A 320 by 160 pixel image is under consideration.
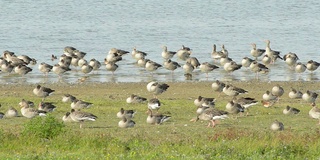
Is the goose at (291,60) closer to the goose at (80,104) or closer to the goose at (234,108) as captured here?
the goose at (234,108)

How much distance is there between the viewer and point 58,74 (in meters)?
36.5

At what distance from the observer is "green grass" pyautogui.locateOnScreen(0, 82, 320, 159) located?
17578mm

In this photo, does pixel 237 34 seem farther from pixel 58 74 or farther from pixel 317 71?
pixel 58 74

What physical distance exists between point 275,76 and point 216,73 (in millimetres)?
2614

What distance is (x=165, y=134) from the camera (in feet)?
72.0

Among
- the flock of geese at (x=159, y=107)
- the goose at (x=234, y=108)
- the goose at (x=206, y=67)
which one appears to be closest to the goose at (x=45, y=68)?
the goose at (x=206, y=67)

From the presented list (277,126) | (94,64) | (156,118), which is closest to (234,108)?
(156,118)

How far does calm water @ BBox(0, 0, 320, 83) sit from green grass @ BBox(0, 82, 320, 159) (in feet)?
15.6

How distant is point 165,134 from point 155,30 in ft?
110

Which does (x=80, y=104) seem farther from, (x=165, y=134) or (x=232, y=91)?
(x=232, y=91)

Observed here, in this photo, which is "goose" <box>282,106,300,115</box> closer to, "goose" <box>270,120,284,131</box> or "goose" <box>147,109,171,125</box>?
"goose" <box>270,120,284,131</box>

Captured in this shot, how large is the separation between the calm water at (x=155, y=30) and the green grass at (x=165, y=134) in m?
4.75

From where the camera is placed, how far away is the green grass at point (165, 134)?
692 inches

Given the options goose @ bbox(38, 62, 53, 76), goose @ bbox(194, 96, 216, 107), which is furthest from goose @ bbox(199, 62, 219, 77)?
goose @ bbox(194, 96, 216, 107)
